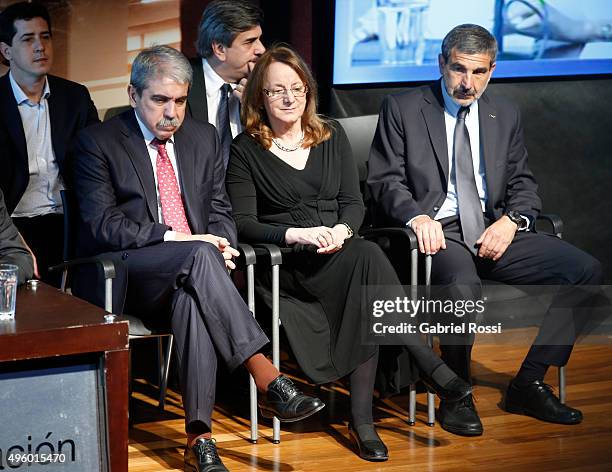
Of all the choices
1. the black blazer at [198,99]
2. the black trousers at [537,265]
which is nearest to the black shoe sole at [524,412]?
the black trousers at [537,265]

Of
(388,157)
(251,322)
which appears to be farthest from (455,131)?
(251,322)

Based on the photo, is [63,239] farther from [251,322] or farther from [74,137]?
[251,322]

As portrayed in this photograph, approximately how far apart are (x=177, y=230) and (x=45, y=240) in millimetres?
603

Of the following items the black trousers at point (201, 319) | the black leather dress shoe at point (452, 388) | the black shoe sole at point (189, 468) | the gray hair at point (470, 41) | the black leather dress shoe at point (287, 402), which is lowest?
the black shoe sole at point (189, 468)

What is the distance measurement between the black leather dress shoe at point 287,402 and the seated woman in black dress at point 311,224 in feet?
1.24

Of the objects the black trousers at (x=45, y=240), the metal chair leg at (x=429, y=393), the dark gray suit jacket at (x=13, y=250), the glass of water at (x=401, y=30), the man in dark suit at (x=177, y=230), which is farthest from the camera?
the glass of water at (x=401, y=30)

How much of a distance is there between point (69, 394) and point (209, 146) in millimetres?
1713

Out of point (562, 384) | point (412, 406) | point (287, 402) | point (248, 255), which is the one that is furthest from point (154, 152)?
point (562, 384)

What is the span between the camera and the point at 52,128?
4.52m

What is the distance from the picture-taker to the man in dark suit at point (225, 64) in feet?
15.4

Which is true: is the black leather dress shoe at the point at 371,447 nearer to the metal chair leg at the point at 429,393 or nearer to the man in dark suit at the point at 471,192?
the metal chair leg at the point at 429,393

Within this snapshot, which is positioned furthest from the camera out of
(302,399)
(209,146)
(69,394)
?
(209,146)

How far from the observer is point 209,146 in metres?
4.26

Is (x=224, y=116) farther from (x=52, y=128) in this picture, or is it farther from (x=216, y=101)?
(x=52, y=128)
